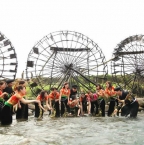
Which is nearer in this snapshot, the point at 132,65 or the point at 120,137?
the point at 120,137

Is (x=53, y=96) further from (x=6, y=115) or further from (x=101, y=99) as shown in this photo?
(x=6, y=115)

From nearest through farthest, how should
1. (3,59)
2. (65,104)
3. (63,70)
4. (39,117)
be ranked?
(39,117), (65,104), (63,70), (3,59)

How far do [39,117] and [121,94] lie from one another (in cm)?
444

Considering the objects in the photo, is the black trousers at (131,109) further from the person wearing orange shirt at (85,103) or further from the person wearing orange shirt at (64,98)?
the person wearing orange shirt at (64,98)

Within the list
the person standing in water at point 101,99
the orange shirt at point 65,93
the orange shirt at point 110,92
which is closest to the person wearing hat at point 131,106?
the orange shirt at point 110,92

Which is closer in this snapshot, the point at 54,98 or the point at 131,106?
the point at 131,106

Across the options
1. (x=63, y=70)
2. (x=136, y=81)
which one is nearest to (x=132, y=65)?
(x=136, y=81)

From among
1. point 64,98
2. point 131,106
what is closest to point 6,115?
point 64,98

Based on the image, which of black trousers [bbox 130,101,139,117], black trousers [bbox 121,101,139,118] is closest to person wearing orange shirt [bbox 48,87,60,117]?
black trousers [bbox 121,101,139,118]

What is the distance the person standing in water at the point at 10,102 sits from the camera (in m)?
9.38

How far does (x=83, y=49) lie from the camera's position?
26062 mm

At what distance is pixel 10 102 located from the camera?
9.80 m

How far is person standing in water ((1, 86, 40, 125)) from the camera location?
30.8 ft

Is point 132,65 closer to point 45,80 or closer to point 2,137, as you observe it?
point 45,80
